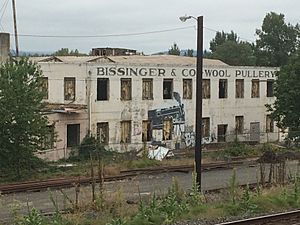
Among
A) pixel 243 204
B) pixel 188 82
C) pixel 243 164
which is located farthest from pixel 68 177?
pixel 188 82

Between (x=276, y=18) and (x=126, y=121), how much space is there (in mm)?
47143

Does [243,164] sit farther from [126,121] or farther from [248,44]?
[248,44]

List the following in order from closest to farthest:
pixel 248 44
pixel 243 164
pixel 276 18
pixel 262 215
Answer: pixel 262 215, pixel 243 164, pixel 276 18, pixel 248 44

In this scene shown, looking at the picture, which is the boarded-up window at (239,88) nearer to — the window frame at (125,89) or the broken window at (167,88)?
the broken window at (167,88)

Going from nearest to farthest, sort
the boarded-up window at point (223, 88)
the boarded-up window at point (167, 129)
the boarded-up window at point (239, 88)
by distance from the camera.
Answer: the boarded-up window at point (167, 129) → the boarded-up window at point (223, 88) → the boarded-up window at point (239, 88)

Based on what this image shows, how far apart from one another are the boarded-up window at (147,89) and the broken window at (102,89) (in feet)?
11.0

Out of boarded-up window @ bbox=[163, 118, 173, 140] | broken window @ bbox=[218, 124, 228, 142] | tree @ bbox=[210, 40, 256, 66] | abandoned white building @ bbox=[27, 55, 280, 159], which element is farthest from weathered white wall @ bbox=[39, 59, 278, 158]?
tree @ bbox=[210, 40, 256, 66]

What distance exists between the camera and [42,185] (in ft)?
79.4

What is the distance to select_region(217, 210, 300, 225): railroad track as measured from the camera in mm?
13352

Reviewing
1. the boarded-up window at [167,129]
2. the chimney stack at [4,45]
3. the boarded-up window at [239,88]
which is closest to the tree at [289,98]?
the boarded-up window at [167,129]

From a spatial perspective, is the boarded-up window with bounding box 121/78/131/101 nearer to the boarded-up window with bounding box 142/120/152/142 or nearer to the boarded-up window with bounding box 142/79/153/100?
the boarded-up window with bounding box 142/79/153/100

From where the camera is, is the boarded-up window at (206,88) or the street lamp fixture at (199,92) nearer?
the street lamp fixture at (199,92)

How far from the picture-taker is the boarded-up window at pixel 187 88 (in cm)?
4566

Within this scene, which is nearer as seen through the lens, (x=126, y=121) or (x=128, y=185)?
(x=128, y=185)
